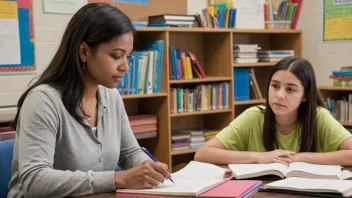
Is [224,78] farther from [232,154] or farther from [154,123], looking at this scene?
[232,154]

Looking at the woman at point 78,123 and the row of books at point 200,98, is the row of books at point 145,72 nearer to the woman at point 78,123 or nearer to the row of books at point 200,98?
the row of books at point 200,98

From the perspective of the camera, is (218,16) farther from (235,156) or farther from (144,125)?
(235,156)

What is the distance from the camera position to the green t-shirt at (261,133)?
2125 mm

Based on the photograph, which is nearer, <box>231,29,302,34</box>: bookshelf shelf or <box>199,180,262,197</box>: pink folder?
<box>199,180,262,197</box>: pink folder

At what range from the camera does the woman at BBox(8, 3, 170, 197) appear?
143 centimetres

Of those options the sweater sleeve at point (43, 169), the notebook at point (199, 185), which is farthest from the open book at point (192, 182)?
the sweater sleeve at point (43, 169)

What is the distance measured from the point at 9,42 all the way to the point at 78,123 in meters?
1.75

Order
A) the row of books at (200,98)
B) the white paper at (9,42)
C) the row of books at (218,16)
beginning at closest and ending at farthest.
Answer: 1. the white paper at (9,42)
2. the row of books at (200,98)
3. the row of books at (218,16)

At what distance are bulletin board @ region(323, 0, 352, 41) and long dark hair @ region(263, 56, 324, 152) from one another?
228 centimetres

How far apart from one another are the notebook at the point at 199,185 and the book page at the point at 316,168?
23 cm

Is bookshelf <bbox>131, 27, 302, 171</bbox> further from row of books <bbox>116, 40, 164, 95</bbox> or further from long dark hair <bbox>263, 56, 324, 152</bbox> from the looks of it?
long dark hair <bbox>263, 56, 324, 152</bbox>

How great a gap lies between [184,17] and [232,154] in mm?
1955

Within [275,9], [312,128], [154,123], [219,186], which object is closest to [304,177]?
[219,186]

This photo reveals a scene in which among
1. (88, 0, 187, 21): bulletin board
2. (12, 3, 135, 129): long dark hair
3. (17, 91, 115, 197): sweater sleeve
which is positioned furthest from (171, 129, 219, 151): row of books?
(17, 91, 115, 197): sweater sleeve
